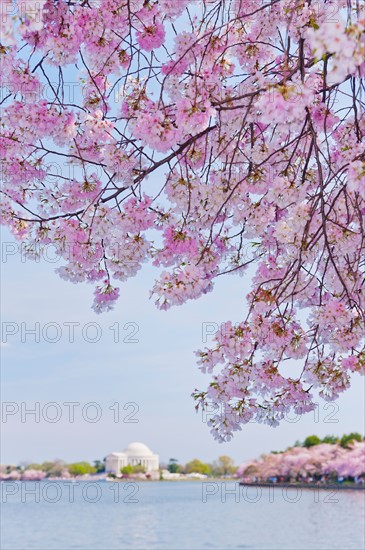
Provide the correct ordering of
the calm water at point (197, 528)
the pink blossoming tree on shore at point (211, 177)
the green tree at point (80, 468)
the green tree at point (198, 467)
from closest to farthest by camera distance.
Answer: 1. the pink blossoming tree on shore at point (211, 177)
2. the calm water at point (197, 528)
3. the green tree at point (80, 468)
4. the green tree at point (198, 467)

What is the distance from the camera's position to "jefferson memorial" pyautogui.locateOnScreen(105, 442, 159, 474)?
9944 cm

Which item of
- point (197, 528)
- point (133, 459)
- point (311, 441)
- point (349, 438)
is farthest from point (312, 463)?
point (133, 459)

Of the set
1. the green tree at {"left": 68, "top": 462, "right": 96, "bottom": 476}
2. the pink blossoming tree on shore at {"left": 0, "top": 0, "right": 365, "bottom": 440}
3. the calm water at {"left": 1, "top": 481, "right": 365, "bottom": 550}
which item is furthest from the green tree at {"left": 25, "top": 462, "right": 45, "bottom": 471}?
the pink blossoming tree on shore at {"left": 0, "top": 0, "right": 365, "bottom": 440}

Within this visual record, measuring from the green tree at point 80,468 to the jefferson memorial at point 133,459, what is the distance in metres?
2.37

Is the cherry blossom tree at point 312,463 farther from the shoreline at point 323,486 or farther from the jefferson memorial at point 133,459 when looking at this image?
the jefferson memorial at point 133,459

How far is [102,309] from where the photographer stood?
498 cm

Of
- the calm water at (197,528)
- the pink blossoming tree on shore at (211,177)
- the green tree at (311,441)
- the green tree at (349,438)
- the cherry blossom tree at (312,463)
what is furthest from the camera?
the green tree at (311,441)

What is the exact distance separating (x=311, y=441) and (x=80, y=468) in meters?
44.5

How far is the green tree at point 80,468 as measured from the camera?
9710 cm

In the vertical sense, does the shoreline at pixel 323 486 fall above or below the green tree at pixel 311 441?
below

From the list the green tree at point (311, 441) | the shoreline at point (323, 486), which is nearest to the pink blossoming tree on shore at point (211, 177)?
the shoreline at point (323, 486)

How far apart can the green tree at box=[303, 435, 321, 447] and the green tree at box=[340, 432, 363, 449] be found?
733 cm

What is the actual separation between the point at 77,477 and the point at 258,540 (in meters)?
79.6

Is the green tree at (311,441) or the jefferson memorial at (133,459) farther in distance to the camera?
the jefferson memorial at (133,459)
